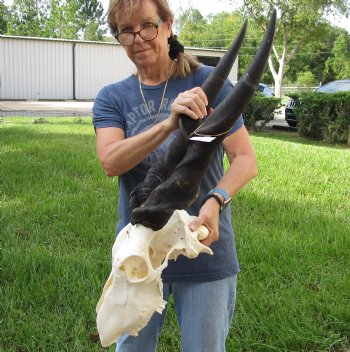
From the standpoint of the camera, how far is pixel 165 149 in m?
2.00

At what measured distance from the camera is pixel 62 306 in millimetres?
3594

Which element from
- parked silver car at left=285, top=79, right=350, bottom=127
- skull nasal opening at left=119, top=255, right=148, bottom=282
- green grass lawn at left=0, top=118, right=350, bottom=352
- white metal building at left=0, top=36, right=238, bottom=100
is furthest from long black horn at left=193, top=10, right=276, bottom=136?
white metal building at left=0, top=36, right=238, bottom=100

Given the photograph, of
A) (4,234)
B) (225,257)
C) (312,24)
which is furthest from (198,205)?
(312,24)

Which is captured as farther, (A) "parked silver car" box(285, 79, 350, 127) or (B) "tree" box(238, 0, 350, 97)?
(B) "tree" box(238, 0, 350, 97)

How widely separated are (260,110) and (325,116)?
7.64ft

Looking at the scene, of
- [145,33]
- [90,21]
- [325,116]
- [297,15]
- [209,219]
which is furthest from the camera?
[90,21]

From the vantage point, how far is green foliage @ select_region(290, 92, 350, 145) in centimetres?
1212

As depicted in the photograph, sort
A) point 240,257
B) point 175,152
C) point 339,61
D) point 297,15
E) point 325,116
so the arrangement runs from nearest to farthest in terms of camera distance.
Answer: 1. point 175,152
2. point 240,257
3. point 325,116
4. point 297,15
5. point 339,61

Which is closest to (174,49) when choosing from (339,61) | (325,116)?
(325,116)

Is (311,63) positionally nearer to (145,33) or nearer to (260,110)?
(260,110)

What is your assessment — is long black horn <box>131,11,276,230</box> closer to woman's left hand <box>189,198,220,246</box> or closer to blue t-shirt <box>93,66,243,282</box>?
woman's left hand <box>189,198,220,246</box>

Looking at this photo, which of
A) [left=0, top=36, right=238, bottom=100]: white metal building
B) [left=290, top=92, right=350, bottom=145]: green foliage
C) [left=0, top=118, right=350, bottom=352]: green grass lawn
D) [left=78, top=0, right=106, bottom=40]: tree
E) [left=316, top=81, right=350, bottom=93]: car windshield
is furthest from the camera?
[left=78, top=0, right=106, bottom=40]: tree

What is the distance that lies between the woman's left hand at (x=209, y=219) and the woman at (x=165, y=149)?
49 mm

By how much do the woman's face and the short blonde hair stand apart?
0.06 ft
